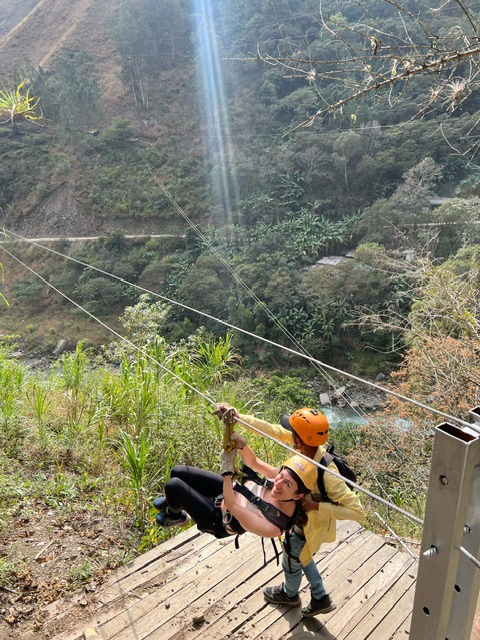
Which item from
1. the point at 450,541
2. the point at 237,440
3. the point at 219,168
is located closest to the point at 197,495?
the point at 237,440

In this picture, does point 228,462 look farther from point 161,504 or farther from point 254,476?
point 161,504

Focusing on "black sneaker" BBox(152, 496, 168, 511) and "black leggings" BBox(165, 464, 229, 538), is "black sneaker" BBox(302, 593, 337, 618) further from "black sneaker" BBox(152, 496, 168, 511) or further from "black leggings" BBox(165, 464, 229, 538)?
"black sneaker" BBox(152, 496, 168, 511)

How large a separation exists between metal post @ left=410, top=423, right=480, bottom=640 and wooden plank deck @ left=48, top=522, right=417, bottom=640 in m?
1.01

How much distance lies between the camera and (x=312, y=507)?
136 centimetres

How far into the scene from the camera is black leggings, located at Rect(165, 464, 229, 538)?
151 centimetres

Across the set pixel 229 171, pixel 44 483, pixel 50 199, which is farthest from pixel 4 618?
pixel 50 199

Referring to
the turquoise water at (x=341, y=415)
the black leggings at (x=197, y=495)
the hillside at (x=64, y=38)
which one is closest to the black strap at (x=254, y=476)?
the black leggings at (x=197, y=495)

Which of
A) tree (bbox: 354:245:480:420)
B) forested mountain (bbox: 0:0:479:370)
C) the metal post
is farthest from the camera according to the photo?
forested mountain (bbox: 0:0:479:370)

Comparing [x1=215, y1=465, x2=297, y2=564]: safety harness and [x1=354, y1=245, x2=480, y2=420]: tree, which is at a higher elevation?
[x1=215, y1=465, x2=297, y2=564]: safety harness

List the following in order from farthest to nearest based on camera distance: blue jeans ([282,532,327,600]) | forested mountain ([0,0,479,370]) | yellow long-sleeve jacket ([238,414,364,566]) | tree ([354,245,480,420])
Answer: forested mountain ([0,0,479,370]), tree ([354,245,480,420]), blue jeans ([282,532,327,600]), yellow long-sleeve jacket ([238,414,364,566])

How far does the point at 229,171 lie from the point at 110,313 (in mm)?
9516

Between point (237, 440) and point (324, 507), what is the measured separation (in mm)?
317

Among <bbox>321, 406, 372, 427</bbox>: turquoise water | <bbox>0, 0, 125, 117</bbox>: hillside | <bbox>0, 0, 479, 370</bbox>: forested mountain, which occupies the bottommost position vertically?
<bbox>321, 406, 372, 427</bbox>: turquoise water

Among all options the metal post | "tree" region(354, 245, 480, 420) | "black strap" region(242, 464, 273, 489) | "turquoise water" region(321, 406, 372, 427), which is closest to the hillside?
"turquoise water" region(321, 406, 372, 427)
